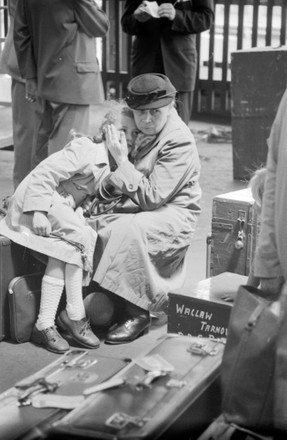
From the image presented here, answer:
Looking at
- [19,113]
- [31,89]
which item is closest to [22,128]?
[19,113]

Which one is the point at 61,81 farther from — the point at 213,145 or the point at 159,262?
the point at 213,145

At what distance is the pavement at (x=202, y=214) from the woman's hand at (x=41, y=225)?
1.89 feet

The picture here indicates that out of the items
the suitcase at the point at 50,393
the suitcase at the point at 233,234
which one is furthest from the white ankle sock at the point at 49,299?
the suitcase at the point at 50,393

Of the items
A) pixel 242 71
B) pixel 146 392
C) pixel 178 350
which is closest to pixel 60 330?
pixel 178 350

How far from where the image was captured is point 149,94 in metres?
4.77

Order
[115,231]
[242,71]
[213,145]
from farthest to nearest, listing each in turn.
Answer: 1. [213,145]
2. [242,71]
3. [115,231]

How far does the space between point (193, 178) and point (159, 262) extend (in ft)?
1.60

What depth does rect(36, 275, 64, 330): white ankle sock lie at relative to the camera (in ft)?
15.2

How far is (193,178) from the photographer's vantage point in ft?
16.2

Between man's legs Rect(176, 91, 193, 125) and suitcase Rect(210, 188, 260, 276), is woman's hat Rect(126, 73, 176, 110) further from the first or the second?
man's legs Rect(176, 91, 193, 125)

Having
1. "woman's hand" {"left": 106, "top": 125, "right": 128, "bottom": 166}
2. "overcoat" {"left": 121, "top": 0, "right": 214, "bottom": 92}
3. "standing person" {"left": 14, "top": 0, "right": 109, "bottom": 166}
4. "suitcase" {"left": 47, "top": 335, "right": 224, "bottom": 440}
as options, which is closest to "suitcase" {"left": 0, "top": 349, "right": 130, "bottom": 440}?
"suitcase" {"left": 47, "top": 335, "right": 224, "bottom": 440}

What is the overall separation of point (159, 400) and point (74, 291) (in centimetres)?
206

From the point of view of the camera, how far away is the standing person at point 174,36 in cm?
711

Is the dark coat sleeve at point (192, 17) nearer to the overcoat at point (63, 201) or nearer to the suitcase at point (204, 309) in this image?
the overcoat at point (63, 201)
